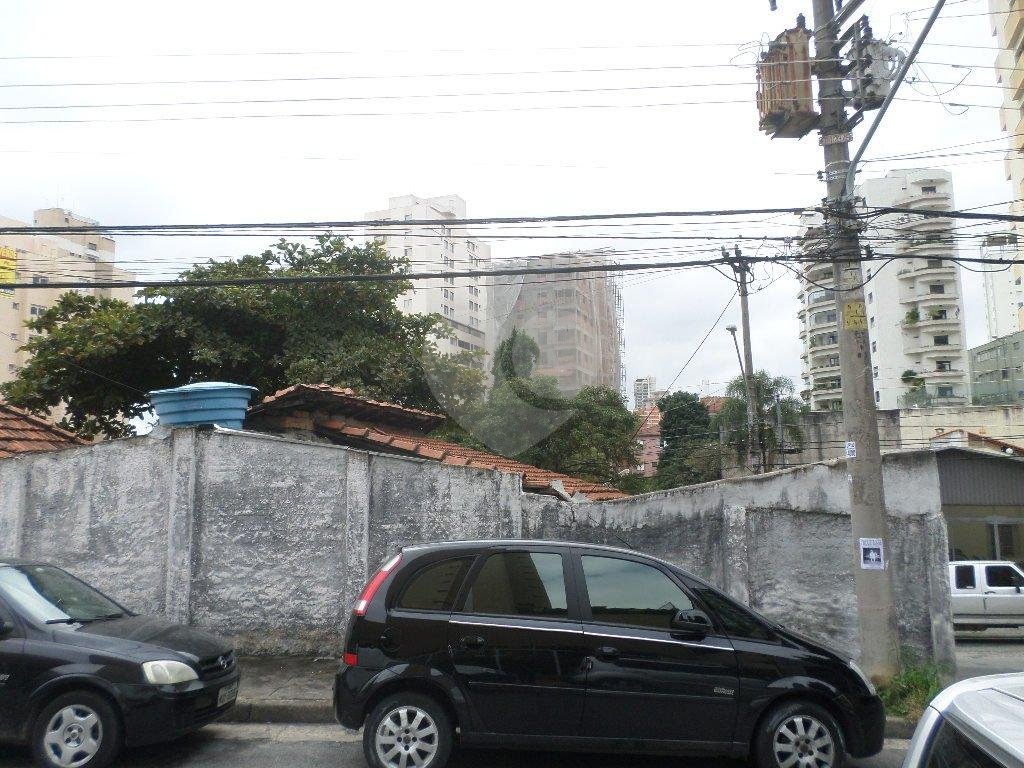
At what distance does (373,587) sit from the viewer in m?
5.95

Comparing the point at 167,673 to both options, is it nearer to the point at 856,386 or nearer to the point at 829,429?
the point at 856,386

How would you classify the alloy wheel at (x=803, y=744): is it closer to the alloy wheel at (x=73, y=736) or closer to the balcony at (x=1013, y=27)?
the alloy wheel at (x=73, y=736)

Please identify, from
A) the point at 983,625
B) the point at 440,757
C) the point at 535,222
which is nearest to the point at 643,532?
the point at 535,222

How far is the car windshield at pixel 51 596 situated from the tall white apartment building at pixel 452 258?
458 centimetres

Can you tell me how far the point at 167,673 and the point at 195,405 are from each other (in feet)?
13.7

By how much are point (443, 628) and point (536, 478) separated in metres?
7.30

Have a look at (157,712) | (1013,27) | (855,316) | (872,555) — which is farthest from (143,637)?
(1013,27)

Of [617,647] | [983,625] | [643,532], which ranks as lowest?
[983,625]

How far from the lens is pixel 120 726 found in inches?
230

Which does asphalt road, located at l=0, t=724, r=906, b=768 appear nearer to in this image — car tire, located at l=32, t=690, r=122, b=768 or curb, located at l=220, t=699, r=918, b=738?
car tire, located at l=32, t=690, r=122, b=768

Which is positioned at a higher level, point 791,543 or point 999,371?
point 999,371

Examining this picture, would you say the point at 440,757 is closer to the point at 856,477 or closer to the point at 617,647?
the point at 617,647

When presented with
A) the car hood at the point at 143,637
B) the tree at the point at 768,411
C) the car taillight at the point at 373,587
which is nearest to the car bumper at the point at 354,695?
the car taillight at the point at 373,587

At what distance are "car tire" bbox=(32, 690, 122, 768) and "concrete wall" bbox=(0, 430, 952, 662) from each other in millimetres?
3268
